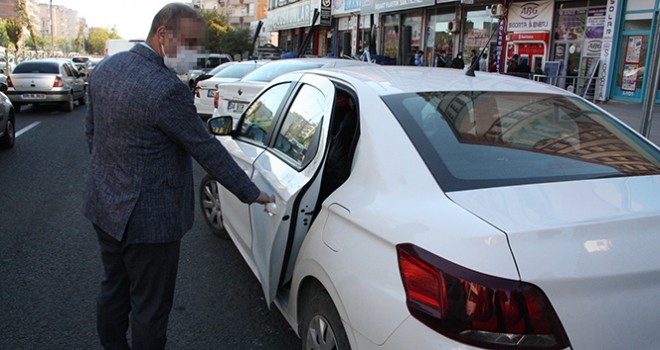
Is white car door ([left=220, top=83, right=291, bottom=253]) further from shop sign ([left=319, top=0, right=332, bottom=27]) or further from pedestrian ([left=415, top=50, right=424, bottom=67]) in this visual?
shop sign ([left=319, top=0, right=332, bottom=27])

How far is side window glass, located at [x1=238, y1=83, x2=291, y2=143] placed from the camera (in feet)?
12.8

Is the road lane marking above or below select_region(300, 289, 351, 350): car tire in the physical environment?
below

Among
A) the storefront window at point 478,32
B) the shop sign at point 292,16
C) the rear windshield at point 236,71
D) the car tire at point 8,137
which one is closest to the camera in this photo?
the car tire at point 8,137

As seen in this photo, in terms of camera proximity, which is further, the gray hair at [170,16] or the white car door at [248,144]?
the white car door at [248,144]

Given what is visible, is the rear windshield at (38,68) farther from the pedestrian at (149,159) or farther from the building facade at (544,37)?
the pedestrian at (149,159)

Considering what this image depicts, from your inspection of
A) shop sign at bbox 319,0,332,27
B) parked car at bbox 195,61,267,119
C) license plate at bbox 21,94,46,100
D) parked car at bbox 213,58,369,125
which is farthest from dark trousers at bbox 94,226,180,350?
A: shop sign at bbox 319,0,332,27

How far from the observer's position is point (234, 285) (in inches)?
164

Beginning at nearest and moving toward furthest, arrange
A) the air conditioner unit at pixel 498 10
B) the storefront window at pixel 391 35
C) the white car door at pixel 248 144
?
the white car door at pixel 248 144
the air conditioner unit at pixel 498 10
the storefront window at pixel 391 35

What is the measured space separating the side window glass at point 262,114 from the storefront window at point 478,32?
17855 millimetres

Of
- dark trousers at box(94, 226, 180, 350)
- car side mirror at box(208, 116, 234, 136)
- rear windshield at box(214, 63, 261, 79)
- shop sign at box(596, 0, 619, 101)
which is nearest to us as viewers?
dark trousers at box(94, 226, 180, 350)

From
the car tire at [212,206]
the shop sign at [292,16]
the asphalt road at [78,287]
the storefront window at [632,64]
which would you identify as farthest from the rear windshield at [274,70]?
the shop sign at [292,16]

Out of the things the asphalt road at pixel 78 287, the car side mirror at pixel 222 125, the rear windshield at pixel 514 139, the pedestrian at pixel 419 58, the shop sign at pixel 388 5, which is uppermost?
the shop sign at pixel 388 5

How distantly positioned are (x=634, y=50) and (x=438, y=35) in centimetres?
989

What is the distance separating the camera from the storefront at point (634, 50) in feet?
50.3
